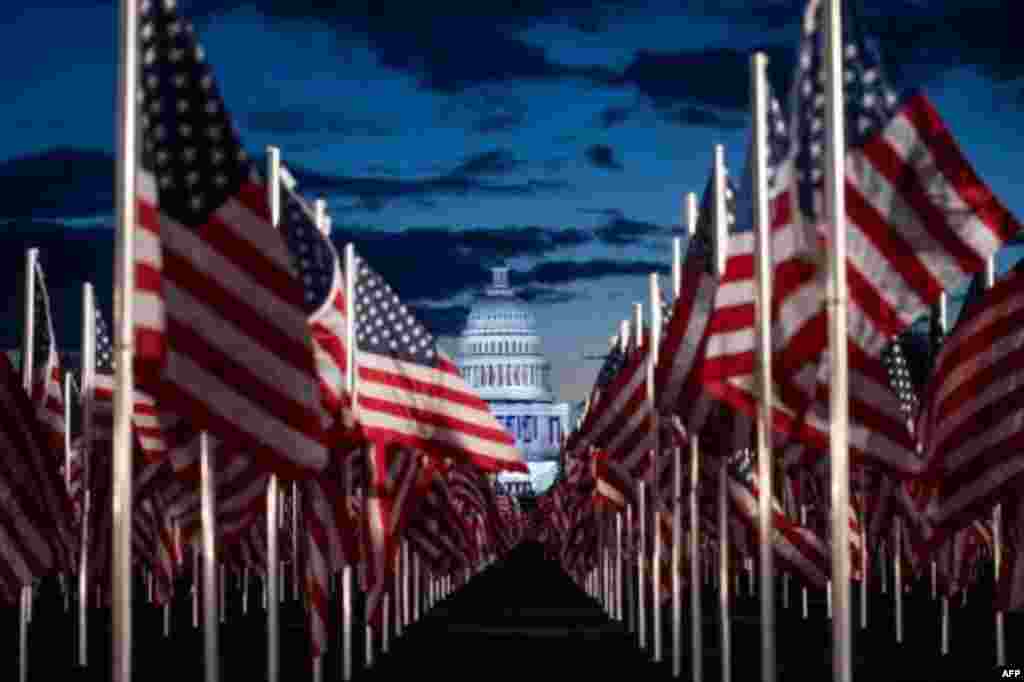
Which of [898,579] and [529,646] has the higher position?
[898,579]

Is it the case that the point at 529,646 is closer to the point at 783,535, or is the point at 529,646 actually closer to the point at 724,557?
the point at 783,535

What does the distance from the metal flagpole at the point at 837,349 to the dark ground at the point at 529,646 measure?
449 inches

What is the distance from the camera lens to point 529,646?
36031mm

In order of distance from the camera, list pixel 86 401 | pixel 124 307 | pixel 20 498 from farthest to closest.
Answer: pixel 86 401 < pixel 20 498 < pixel 124 307

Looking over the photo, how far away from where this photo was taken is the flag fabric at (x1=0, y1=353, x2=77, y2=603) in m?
21.6

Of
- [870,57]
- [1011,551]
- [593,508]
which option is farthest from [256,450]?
[593,508]

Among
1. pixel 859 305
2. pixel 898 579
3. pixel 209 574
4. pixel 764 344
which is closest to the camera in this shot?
pixel 859 305

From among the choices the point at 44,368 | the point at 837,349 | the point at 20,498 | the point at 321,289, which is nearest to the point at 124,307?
the point at 837,349

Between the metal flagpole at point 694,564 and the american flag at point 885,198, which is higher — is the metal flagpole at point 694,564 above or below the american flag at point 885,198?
below

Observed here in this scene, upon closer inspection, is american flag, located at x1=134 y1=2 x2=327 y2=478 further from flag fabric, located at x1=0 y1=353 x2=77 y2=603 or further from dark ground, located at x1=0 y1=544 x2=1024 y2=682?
dark ground, located at x1=0 y1=544 x2=1024 y2=682

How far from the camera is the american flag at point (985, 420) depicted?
20859mm

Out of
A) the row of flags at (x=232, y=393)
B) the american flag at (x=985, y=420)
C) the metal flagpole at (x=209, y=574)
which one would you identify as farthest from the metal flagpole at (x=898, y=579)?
the metal flagpole at (x=209, y=574)

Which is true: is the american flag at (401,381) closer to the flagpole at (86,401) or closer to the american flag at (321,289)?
the american flag at (321,289)

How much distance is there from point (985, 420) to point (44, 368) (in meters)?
12.6
